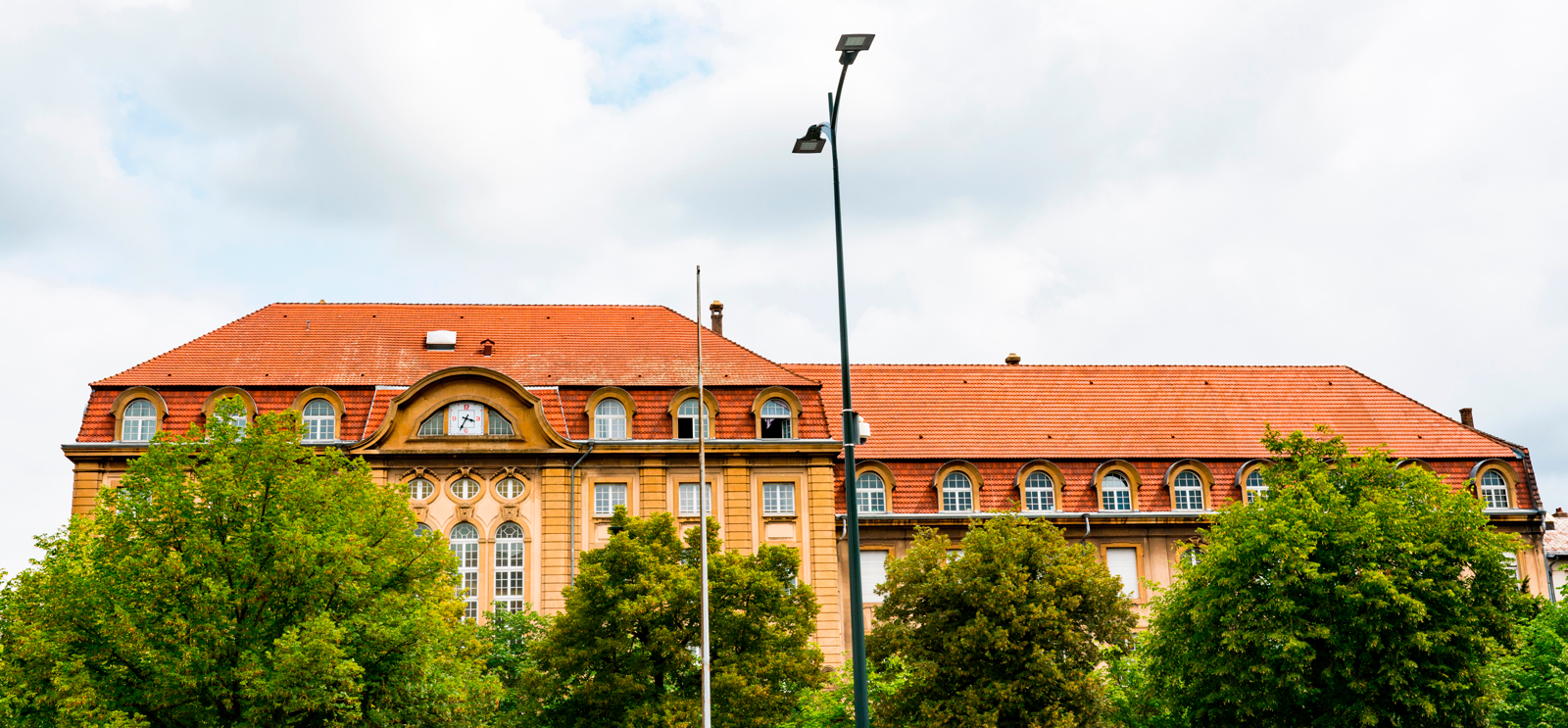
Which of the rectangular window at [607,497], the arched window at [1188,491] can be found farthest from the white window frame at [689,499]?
the arched window at [1188,491]

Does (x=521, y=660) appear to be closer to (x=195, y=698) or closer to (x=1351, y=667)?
(x=195, y=698)

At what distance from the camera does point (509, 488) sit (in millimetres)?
48781

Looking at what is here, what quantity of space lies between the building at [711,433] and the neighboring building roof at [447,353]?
11 cm

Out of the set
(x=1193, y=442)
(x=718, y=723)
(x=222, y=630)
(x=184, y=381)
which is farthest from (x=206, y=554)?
(x=1193, y=442)

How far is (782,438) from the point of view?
50.4m

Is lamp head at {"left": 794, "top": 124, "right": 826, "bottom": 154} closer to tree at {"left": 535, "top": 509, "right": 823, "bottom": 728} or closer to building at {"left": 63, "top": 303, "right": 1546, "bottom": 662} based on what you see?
tree at {"left": 535, "top": 509, "right": 823, "bottom": 728}

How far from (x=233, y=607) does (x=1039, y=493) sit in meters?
35.3

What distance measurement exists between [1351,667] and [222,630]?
25.2 meters

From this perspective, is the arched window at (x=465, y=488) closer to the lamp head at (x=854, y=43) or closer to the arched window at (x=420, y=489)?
the arched window at (x=420, y=489)

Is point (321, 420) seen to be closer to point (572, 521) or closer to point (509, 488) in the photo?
point (509, 488)

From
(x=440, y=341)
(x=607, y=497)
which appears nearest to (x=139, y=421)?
(x=440, y=341)

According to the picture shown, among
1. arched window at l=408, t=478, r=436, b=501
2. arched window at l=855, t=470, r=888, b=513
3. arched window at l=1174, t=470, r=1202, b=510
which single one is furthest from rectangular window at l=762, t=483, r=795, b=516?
arched window at l=1174, t=470, r=1202, b=510

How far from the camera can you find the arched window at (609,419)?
50062mm

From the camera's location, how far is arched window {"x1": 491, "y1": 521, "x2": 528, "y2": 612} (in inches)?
1885
